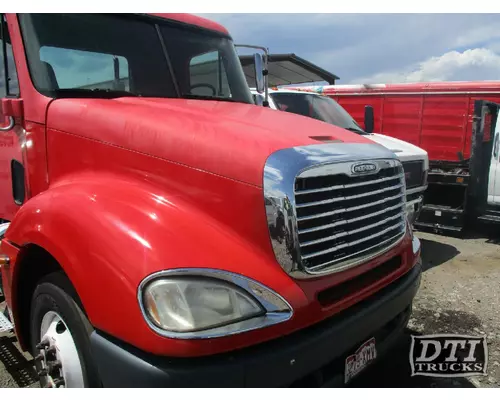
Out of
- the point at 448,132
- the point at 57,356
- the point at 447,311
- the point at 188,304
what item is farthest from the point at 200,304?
the point at 448,132

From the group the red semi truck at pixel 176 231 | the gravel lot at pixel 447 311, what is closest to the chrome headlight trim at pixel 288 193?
the red semi truck at pixel 176 231

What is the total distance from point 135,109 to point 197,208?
823 millimetres

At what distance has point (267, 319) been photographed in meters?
1.91

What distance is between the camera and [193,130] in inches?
91.5

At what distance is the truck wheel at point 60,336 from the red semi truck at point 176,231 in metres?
0.01

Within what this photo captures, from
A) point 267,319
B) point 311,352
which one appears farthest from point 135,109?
point 311,352

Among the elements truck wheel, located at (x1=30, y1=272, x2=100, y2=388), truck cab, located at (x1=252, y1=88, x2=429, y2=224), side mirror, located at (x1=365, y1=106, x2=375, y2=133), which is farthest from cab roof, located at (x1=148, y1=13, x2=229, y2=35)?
side mirror, located at (x1=365, y1=106, x2=375, y2=133)

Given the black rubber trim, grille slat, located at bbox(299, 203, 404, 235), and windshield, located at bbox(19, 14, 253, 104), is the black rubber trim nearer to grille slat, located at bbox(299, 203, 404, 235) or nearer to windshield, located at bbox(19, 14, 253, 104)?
grille slat, located at bbox(299, 203, 404, 235)

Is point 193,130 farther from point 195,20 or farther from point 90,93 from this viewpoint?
point 195,20

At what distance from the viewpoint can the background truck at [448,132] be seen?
736 cm

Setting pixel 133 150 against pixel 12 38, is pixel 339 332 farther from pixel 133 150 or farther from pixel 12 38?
pixel 12 38

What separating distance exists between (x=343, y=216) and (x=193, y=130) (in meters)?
0.92

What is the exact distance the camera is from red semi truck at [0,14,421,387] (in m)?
1.85

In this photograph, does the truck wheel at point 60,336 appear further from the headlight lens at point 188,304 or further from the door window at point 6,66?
the door window at point 6,66
